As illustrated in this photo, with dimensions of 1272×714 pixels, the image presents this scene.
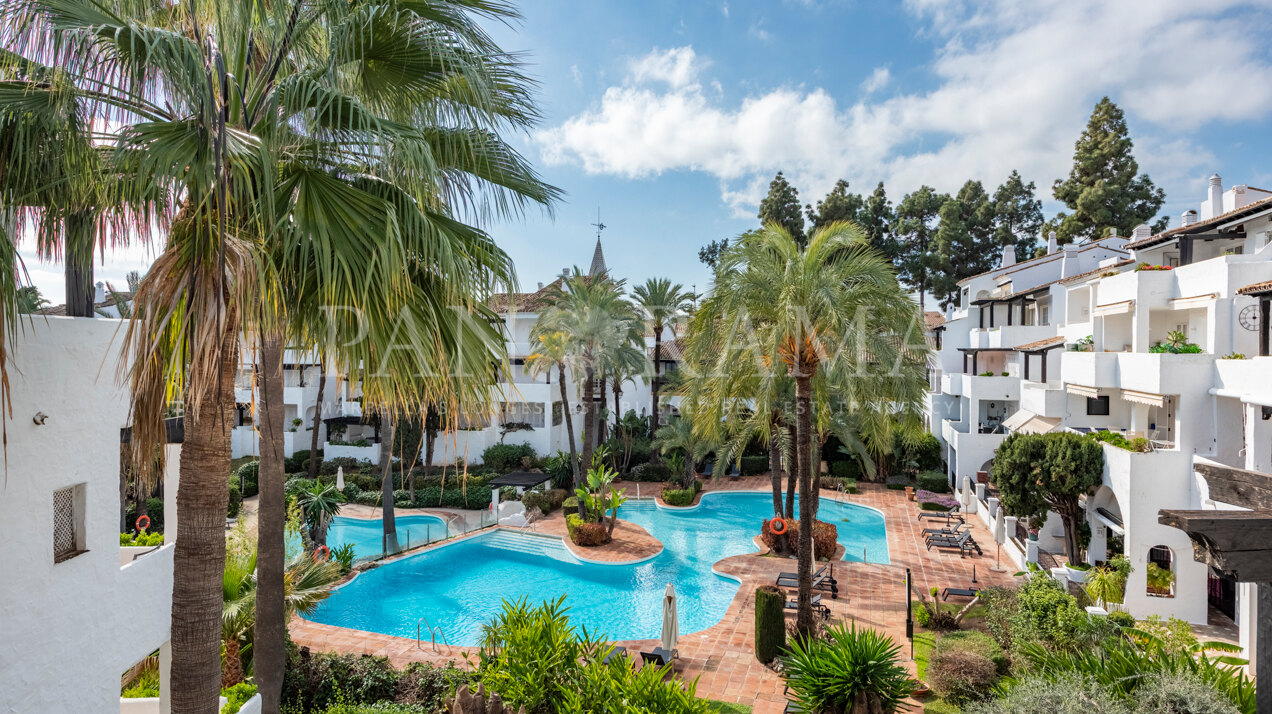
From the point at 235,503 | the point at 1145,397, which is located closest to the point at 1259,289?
the point at 1145,397

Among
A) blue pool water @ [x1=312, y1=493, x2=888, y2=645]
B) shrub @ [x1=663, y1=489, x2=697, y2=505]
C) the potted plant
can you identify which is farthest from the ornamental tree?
shrub @ [x1=663, y1=489, x2=697, y2=505]

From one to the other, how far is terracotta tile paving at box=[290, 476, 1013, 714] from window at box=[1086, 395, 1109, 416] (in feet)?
17.8

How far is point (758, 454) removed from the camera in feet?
115

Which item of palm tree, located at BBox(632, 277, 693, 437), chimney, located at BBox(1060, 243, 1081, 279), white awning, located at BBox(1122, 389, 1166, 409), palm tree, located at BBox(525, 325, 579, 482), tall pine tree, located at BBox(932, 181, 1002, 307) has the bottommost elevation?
white awning, located at BBox(1122, 389, 1166, 409)

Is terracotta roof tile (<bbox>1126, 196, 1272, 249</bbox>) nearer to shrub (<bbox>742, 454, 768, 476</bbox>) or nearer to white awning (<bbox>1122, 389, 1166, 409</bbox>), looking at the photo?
white awning (<bbox>1122, 389, 1166, 409</bbox>)

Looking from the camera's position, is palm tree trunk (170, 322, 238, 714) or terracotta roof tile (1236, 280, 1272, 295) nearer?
palm tree trunk (170, 322, 238, 714)

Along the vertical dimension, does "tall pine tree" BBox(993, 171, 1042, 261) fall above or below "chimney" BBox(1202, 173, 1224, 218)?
above

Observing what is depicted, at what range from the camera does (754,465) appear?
34094 mm

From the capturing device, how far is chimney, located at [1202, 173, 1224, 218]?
20.5 m

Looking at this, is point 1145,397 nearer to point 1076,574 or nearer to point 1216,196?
point 1076,574

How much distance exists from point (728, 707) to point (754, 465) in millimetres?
23933

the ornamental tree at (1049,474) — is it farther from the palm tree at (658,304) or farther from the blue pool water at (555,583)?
the palm tree at (658,304)

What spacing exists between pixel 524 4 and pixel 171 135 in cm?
314

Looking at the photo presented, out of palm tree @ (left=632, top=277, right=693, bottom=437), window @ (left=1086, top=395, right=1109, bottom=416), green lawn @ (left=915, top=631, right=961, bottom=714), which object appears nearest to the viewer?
green lawn @ (left=915, top=631, right=961, bottom=714)
